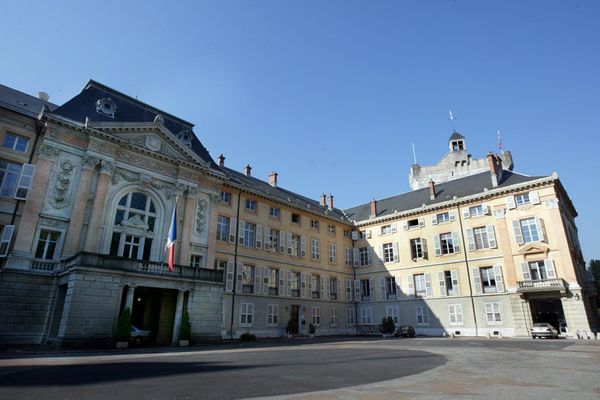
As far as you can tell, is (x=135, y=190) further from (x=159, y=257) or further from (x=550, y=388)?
(x=550, y=388)

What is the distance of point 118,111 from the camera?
945 inches

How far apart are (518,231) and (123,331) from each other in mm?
28391

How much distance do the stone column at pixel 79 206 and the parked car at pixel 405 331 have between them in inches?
969

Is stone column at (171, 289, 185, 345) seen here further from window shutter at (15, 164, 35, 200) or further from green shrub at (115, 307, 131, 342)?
window shutter at (15, 164, 35, 200)

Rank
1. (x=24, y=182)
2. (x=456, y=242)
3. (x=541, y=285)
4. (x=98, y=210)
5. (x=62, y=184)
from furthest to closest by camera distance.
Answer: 1. (x=456, y=242)
2. (x=541, y=285)
3. (x=98, y=210)
4. (x=62, y=184)
5. (x=24, y=182)

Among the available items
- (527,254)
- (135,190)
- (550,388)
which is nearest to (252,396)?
(550,388)

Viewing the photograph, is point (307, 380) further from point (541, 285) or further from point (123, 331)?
point (541, 285)

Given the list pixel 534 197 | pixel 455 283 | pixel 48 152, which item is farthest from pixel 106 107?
pixel 534 197

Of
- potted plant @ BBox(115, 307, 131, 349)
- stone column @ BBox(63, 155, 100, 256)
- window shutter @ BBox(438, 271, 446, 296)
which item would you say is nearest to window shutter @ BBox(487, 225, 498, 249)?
window shutter @ BBox(438, 271, 446, 296)

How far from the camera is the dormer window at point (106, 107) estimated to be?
23.0 m

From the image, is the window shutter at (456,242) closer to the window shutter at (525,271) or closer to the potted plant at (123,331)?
the window shutter at (525,271)

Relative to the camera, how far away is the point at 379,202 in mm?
41094

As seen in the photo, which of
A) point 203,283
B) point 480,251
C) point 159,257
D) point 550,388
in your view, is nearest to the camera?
point 550,388

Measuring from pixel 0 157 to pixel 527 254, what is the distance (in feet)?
116
